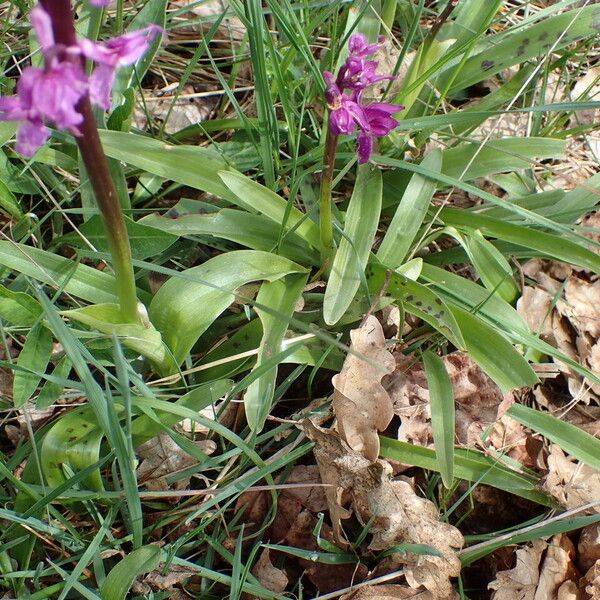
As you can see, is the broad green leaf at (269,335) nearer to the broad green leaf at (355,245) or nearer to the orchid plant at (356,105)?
the broad green leaf at (355,245)

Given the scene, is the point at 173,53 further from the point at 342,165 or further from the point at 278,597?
the point at 278,597

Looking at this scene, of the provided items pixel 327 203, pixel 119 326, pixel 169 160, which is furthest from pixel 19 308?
pixel 327 203

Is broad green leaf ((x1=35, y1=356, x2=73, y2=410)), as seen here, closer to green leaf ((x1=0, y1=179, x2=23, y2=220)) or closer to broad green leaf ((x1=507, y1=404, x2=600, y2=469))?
green leaf ((x1=0, y1=179, x2=23, y2=220))

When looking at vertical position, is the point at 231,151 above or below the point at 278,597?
above

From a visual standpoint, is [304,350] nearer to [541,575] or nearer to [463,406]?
[463,406]

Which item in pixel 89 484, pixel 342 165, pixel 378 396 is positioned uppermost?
pixel 342 165

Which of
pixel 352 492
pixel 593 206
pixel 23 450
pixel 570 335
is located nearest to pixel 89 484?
pixel 23 450
